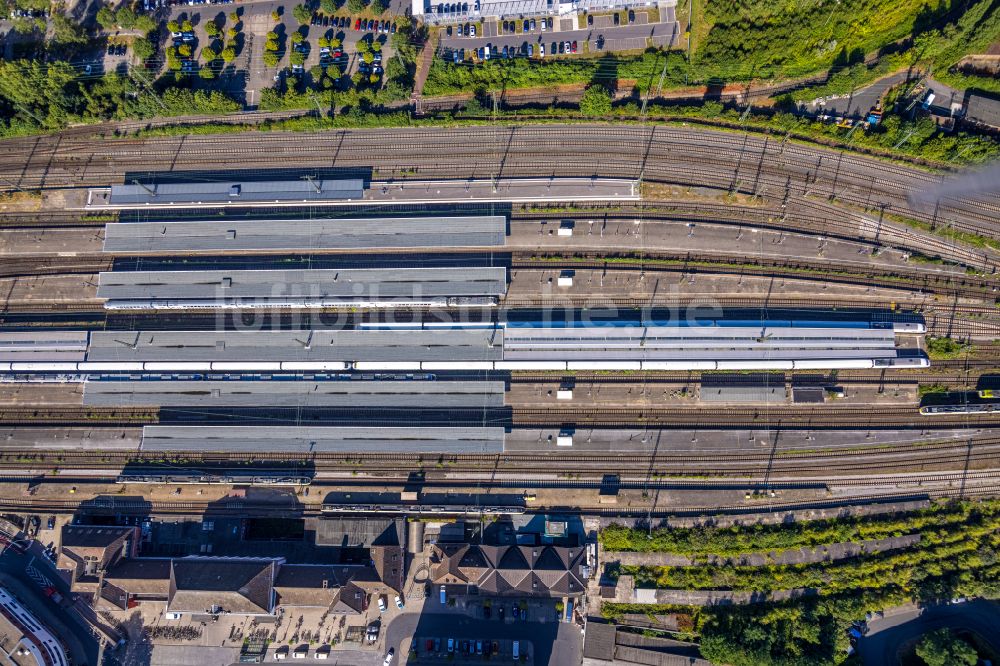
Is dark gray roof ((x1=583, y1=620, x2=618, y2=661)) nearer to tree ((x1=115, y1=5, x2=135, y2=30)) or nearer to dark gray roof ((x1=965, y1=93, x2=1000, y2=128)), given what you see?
dark gray roof ((x1=965, y1=93, x2=1000, y2=128))

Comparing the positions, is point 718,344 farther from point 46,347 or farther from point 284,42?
point 46,347

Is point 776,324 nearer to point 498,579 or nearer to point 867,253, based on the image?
point 867,253

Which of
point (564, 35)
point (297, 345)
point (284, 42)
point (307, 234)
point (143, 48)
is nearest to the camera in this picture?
point (297, 345)

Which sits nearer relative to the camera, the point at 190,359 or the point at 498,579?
the point at 498,579

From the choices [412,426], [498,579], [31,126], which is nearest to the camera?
[498,579]

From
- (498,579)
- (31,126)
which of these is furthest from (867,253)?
(31,126)

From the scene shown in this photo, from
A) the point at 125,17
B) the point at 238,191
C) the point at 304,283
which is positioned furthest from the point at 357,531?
the point at 125,17
